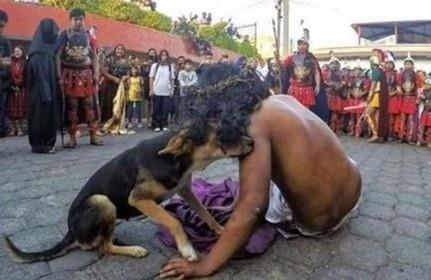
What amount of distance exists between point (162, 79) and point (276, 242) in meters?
8.40

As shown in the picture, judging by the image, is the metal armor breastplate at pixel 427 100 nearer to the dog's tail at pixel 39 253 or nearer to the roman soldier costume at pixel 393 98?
the roman soldier costume at pixel 393 98

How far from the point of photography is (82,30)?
694cm

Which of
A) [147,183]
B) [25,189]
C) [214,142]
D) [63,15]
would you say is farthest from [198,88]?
[63,15]

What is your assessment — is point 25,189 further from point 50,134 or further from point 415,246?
point 415,246

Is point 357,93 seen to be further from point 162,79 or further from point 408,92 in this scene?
point 162,79

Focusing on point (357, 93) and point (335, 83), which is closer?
point (357, 93)

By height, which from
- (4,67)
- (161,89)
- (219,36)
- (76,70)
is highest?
(219,36)

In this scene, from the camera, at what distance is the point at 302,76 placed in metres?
9.60

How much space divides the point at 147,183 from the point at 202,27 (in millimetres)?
21720

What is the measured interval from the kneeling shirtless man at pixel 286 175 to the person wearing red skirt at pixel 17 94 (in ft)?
24.8

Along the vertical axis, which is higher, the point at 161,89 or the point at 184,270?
the point at 161,89

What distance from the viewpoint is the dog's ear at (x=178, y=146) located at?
2428 millimetres

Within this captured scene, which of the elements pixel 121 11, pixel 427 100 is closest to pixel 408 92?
pixel 427 100

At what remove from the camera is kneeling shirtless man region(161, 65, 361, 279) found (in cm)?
242
